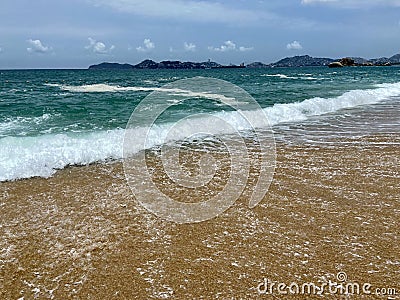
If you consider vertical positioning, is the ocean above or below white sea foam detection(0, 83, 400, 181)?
below

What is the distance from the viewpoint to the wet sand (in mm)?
3658

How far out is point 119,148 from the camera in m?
9.28

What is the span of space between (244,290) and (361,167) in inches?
196

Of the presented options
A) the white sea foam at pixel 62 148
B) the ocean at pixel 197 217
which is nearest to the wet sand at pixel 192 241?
the ocean at pixel 197 217

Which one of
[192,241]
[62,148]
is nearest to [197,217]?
[192,241]

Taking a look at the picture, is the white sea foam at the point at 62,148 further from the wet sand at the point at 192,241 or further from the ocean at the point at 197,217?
the wet sand at the point at 192,241

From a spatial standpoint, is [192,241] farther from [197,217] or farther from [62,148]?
[62,148]

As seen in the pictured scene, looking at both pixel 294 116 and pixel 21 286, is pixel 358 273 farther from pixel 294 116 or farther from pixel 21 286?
pixel 294 116

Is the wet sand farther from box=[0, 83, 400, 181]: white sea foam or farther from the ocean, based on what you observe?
box=[0, 83, 400, 181]: white sea foam

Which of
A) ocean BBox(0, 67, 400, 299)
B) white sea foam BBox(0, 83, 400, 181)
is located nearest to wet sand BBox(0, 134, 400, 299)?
ocean BBox(0, 67, 400, 299)

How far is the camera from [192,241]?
14.9 feet

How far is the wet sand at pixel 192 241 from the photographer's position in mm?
3658

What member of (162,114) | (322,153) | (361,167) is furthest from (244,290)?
(162,114)

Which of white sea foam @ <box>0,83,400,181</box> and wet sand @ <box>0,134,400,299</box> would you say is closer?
wet sand @ <box>0,134,400,299</box>
